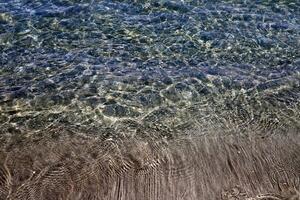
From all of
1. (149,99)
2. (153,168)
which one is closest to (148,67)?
(149,99)

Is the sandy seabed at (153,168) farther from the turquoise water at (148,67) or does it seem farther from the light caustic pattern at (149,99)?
the turquoise water at (148,67)

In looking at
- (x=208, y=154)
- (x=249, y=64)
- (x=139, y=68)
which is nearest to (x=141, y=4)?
(x=139, y=68)

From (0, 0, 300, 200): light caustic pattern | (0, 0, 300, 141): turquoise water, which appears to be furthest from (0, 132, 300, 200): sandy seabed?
(0, 0, 300, 141): turquoise water

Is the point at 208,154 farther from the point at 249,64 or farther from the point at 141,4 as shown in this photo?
the point at 141,4

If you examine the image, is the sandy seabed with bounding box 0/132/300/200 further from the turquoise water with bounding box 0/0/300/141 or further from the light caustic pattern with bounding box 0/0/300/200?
the turquoise water with bounding box 0/0/300/141

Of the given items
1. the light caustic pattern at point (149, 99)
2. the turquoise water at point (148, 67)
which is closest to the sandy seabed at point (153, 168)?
the light caustic pattern at point (149, 99)

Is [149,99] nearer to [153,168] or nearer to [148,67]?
[148,67]
